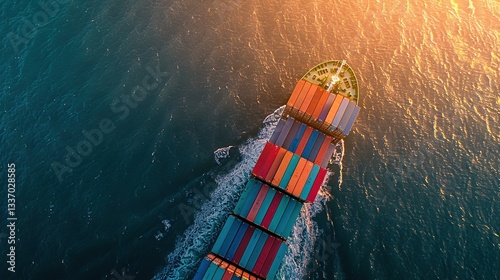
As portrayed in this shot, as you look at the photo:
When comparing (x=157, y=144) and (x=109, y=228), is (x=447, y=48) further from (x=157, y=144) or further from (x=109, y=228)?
(x=109, y=228)

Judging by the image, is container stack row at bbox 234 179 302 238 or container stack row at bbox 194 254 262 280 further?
container stack row at bbox 234 179 302 238

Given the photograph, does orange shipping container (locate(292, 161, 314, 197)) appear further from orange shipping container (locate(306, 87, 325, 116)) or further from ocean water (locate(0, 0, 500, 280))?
ocean water (locate(0, 0, 500, 280))

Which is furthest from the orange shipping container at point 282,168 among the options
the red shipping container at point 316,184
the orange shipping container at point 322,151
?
the orange shipping container at point 322,151

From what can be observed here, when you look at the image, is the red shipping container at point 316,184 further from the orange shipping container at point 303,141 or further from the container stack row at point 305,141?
the orange shipping container at point 303,141

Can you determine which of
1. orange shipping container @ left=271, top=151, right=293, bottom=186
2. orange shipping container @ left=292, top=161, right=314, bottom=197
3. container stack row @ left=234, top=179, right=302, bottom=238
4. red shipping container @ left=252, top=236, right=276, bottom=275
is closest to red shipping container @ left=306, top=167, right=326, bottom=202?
orange shipping container @ left=292, top=161, right=314, bottom=197

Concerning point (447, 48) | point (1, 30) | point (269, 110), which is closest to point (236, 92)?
point (269, 110)
